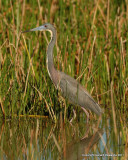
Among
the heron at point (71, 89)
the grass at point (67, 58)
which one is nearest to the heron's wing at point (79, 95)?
the heron at point (71, 89)

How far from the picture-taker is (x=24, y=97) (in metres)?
5.42

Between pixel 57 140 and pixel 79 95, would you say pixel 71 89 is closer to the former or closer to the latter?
pixel 79 95

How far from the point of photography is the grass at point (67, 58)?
547 cm

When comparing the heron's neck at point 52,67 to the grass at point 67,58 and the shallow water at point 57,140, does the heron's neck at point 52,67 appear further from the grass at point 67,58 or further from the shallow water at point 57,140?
the shallow water at point 57,140

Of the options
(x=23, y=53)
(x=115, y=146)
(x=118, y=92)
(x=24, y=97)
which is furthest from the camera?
(x=23, y=53)

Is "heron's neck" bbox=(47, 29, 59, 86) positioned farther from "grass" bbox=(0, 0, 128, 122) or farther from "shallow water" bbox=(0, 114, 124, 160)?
"shallow water" bbox=(0, 114, 124, 160)

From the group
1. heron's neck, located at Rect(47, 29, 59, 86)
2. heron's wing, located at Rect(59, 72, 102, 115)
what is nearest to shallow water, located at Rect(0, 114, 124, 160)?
heron's wing, located at Rect(59, 72, 102, 115)

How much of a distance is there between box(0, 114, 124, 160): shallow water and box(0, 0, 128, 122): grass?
0.23 meters

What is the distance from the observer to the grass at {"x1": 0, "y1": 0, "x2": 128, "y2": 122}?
5.47 meters

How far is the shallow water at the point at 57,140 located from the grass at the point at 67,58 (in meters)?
0.23

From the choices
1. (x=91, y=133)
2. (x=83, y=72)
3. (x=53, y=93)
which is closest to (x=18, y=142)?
(x=91, y=133)

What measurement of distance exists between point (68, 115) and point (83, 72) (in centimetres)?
61

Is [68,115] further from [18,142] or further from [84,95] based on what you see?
[18,142]

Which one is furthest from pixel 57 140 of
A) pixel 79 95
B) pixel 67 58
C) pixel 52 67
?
pixel 67 58
